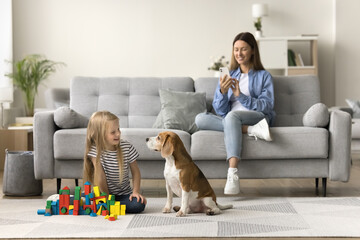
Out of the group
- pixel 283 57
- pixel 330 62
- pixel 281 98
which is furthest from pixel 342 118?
pixel 330 62

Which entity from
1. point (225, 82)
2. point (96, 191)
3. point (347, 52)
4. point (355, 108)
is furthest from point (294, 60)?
point (96, 191)

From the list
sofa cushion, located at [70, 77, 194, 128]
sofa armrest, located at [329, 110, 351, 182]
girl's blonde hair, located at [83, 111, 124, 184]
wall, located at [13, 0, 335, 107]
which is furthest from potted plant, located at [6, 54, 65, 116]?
sofa armrest, located at [329, 110, 351, 182]

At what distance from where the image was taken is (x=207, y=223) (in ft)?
9.02

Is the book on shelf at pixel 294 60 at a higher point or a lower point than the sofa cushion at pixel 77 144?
higher

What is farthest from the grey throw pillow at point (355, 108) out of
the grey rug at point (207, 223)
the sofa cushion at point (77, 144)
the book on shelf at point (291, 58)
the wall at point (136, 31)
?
the sofa cushion at point (77, 144)

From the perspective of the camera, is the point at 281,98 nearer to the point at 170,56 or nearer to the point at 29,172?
the point at 29,172

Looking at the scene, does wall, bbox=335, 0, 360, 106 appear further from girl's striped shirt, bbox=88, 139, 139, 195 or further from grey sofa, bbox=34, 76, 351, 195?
girl's striped shirt, bbox=88, 139, 139, 195

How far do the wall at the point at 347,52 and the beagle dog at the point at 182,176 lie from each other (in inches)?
201

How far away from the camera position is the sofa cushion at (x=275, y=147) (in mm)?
3613

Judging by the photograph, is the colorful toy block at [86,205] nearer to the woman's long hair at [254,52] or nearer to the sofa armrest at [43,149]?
the sofa armrest at [43,149]

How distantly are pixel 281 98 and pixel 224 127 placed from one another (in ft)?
2.70

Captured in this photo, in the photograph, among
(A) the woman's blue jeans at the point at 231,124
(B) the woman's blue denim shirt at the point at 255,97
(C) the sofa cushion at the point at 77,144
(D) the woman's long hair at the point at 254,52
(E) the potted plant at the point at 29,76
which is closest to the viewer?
(A) the woman's blue jeans at the point at 231,124

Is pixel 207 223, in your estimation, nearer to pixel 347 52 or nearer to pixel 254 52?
pixel 254 52

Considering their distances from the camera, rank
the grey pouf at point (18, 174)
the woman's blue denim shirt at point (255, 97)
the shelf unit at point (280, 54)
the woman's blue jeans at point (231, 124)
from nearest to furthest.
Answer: the woman's blue jeans at point (231, 124), the grey pouf at point (18, 174), the woman's blue denim shirt at point (255, 97), the shelf unit at point (280, 54)
